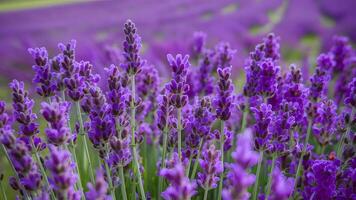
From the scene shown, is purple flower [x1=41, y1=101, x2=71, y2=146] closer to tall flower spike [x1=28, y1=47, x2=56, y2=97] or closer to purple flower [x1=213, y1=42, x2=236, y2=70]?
tall flower spike [x1=28, y1=47, x2=56, y2=97]

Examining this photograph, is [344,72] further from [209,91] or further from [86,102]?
[86,102]

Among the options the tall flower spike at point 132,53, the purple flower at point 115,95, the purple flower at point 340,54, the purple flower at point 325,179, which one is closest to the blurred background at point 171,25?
the purple flower at point 340,54

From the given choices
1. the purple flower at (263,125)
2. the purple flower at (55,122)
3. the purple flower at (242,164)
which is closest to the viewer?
the purple flower at (242,164)

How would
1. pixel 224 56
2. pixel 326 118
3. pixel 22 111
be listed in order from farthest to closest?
pixel 224 56 → pixel 326 118 → pixel 22 111

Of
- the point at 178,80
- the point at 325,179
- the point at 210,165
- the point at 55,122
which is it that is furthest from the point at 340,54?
the point at 55,122

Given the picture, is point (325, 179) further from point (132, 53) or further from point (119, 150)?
point (132, 53)

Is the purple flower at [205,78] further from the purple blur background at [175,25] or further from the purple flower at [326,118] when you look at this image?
the purple blur background at [175,25]
